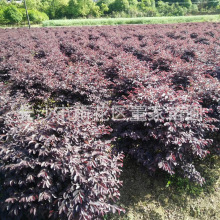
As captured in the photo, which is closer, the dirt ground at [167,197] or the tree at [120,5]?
the dirt ground at [167,197]

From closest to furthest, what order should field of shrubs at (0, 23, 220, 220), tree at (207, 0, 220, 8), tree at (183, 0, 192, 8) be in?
field of shrubs at (0, 23, 220, 220) → tree at (207, 0, 220, 8) → tree at (183, 0, 192, 8)

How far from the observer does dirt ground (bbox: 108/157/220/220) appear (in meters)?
2.58

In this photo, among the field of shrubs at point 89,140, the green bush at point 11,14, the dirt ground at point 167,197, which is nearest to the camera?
the field of shrubs at point 89,140

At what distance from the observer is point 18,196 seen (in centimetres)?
196

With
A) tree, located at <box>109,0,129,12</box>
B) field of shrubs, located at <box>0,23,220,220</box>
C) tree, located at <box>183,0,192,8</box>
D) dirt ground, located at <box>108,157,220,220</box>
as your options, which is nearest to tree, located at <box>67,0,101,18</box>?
tree, located at <box>109,0,129,12</box>

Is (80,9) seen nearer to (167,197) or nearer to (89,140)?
(89,140)

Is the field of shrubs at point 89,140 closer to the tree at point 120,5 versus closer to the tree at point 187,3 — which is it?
the tree at point 120,5

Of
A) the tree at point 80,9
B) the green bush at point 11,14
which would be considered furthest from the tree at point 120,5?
the green bush at point 11,14

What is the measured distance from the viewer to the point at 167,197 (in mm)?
2816

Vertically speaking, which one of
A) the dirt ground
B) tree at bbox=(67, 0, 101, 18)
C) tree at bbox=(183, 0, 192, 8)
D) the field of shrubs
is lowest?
the dirt ground

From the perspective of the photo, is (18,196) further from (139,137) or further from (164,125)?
(164,125)

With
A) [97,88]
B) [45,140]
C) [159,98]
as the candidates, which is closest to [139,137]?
[159,98]

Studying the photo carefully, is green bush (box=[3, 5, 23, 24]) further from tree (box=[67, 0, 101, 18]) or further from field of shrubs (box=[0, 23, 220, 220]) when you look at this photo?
field of shrubs (box=[0, 23, 220, 220])

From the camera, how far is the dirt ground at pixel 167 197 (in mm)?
2582
